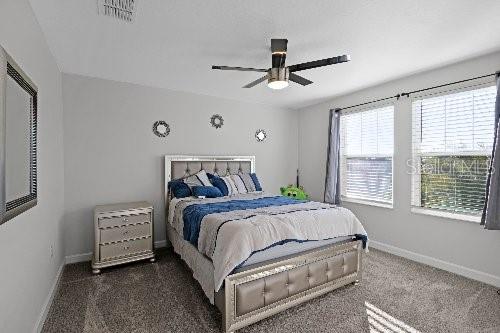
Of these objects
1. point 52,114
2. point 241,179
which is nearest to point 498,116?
point 241,179

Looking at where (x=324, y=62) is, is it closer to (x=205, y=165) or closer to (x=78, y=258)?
(x=205, y=165)

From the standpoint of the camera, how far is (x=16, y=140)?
4.81 ft

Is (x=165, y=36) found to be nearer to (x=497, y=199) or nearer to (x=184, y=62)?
(x=184, y=62)

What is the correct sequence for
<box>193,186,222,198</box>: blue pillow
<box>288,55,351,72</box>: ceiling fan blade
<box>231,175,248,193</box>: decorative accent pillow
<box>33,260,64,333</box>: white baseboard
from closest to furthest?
<box>33,260,64,333</box>: white baseboard, <box>288,55,351,72</box>: ceiling fan blade, <box>193,186,222,198</box>: blue pillow, <box>231,175,248,193</box>: decorative accent pillow

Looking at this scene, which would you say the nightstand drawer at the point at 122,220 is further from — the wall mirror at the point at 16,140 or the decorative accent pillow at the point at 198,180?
the wall mirror at the point at 16,140

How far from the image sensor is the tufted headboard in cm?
389

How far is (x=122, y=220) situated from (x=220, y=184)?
57.1 inches

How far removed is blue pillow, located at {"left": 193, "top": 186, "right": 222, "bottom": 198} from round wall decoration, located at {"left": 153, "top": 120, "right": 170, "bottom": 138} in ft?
3.47

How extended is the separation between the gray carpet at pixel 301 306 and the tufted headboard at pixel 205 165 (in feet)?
4.87

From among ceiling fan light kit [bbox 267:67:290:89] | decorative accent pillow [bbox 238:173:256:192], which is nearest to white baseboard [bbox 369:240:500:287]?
decorative accent pillow [bbox 238:173:256:192]

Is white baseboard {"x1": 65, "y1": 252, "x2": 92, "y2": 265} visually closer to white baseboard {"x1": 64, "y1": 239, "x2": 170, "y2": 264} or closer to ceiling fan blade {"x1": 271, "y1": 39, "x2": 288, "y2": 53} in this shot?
white baseboard {"x1": 64, "y1": 239, "x2": 170, "y2": 264}

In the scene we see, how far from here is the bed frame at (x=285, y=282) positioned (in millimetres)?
1917

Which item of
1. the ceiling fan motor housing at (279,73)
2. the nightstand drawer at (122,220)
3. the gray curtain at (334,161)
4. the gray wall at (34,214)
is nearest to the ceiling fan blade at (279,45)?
the ceiling fan motor housing at (279,73)

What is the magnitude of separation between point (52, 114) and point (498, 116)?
481 cm
